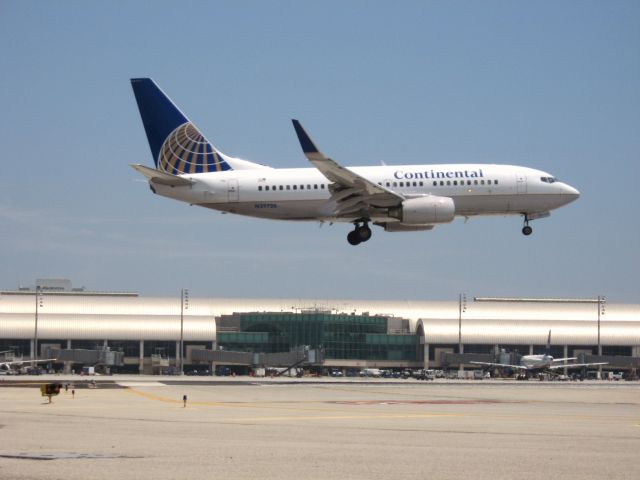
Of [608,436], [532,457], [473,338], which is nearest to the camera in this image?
[532,457]

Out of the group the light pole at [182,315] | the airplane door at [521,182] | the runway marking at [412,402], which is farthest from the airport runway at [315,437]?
the light pole at [182,315]

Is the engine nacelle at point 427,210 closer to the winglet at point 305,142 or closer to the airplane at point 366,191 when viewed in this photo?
the airplane at point 366,191

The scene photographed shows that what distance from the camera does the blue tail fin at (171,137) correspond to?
277ft

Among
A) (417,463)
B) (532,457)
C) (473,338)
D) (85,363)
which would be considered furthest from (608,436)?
(473,338)

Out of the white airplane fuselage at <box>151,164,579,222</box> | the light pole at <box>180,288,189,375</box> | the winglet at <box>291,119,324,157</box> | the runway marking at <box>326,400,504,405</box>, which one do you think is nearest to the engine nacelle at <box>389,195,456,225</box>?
the white airplane fuselage at <box>151,164,579,222</box>

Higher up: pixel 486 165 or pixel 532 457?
pixel 486 165

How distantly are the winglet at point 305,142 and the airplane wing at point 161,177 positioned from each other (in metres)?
10.2

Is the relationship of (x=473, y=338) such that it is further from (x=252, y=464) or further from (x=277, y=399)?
(x=252, y=464)

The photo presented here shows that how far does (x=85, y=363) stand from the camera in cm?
16088

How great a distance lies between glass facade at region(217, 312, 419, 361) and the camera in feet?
599

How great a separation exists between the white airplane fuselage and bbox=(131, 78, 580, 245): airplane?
0.07 metres

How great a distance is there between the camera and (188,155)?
85000 millimetres

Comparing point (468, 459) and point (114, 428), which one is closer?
point (468, 459)

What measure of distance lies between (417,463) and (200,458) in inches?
254
